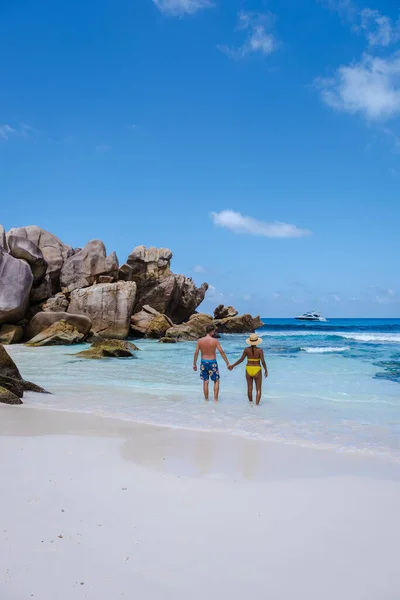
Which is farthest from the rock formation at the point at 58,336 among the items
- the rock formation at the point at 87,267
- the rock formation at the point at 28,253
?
the rock formation at the point at 87,267

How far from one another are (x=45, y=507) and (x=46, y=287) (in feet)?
93.0

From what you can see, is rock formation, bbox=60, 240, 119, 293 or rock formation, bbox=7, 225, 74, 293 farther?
rock formation, bbox=7, 225, 74, 293

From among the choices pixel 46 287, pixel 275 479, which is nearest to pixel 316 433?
pixel 275 479

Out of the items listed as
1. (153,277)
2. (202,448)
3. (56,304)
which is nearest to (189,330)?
(153,277)

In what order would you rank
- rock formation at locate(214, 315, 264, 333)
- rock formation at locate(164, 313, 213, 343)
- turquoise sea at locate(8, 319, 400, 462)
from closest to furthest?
turquoise sea at locate(8, 319, 400, 462) → rock formation at locate(164, 313, 213, 343) → rock formation at locate(214, 315, 264, 333)

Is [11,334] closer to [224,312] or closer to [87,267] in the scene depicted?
[87,267]

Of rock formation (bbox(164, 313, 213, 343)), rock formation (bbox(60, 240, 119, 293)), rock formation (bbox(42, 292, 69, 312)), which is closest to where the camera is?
rock formation (bbox(42, 292, 69, 312))

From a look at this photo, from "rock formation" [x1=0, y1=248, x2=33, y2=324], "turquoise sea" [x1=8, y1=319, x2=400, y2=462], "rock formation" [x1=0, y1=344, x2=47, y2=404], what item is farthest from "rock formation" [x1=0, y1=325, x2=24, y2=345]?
"rock formation" [x1=0, y1=344, x2=47, y2=404]

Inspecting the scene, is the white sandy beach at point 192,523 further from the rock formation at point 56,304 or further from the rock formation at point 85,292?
the rock formation at point 56,304

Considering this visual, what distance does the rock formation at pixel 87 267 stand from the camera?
3166 cm

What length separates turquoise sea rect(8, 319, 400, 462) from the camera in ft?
23.3

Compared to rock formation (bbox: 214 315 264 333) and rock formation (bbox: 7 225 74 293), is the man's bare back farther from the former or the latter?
rock formation (bbox: 214 315 264 333)

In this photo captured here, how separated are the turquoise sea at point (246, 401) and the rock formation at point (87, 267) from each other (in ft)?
44.2

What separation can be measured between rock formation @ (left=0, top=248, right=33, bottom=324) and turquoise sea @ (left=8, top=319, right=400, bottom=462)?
6970 mm
